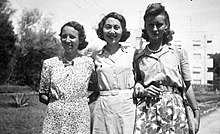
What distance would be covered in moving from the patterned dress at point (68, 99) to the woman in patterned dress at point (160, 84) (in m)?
0.54

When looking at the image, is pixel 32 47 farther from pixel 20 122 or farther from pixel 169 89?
pixel 169 89

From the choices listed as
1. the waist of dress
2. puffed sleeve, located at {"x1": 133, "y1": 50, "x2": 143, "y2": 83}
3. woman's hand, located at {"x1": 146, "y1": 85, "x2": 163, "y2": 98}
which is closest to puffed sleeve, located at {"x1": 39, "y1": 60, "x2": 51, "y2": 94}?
puffed sleeve, located at {"x1": 133, "y1": 50, "x2": 143, "y2": 83}

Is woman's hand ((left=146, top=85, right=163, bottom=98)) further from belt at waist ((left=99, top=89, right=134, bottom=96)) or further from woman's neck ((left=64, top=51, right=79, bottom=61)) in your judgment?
woman's neck ((left=64, top=51, right=79, bottom=61))

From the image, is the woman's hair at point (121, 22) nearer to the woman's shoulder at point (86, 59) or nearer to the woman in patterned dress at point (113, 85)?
the woman in patterned dress at point (113, 85)

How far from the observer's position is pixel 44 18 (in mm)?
26078

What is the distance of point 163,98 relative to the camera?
2.32 metres

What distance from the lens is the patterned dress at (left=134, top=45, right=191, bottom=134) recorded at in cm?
229

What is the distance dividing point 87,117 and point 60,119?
26cm

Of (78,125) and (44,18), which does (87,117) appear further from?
(44,18)

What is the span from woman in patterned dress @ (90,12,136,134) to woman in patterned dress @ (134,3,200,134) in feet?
0.52

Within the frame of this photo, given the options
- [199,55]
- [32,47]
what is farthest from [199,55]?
[32,47]

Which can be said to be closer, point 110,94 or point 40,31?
point 110,94

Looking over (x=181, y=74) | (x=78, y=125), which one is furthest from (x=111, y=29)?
(x=78, y=125)

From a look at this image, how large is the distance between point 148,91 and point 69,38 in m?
0.93
